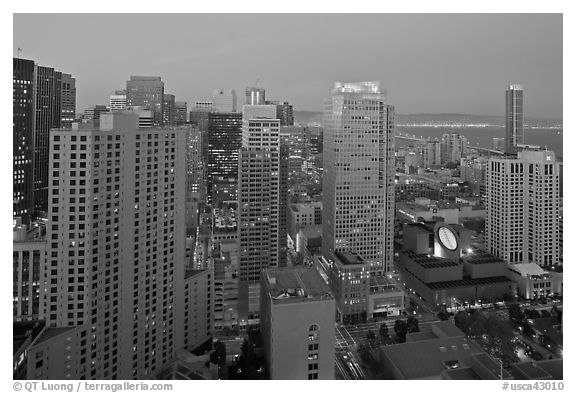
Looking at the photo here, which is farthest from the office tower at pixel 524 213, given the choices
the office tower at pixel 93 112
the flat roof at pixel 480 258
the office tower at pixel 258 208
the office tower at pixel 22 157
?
the office tower at pixel 22 157

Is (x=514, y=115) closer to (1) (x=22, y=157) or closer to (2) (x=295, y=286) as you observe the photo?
(2) (x=295, y=286)

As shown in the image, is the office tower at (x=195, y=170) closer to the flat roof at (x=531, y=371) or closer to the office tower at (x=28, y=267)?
the office tower at (x=28, y=267)

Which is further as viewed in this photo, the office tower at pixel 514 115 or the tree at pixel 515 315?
the tree at pixel 515 315

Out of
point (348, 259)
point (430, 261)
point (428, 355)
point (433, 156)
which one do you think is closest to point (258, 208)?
point (348, 259)

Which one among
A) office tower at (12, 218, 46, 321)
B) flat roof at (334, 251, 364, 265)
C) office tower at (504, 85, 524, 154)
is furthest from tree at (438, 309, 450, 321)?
office tower at (12, 218, 46, 321)

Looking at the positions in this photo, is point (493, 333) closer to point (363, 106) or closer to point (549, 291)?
point (549, 291)
